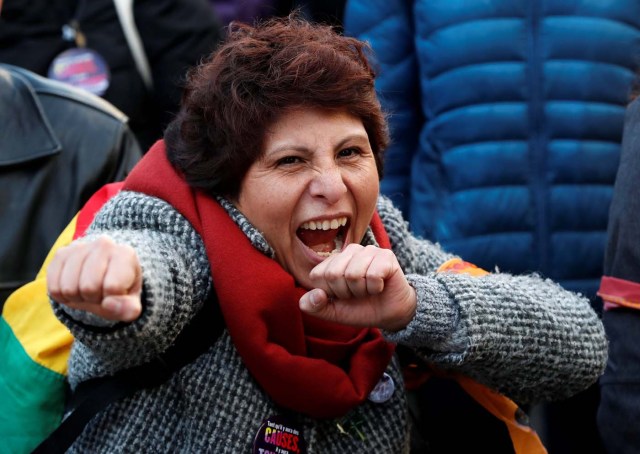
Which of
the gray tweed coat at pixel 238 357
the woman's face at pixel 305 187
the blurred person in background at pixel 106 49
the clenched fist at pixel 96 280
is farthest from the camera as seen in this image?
the blurred person in background at pixel 106 49

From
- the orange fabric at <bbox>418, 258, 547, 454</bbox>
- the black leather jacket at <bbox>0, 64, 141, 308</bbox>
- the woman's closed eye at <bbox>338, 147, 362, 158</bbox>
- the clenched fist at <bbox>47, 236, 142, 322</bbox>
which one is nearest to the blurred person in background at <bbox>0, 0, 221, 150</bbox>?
the black leather jacket at <bbox>0, 64, 141, 308</bbox>

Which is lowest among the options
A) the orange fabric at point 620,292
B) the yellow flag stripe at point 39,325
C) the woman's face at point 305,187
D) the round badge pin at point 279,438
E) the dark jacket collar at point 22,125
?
the round badge pin at point 279,438

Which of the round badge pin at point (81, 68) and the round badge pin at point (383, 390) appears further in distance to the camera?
the round badge pin at point (81, 68)

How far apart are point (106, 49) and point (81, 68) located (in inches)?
4.1

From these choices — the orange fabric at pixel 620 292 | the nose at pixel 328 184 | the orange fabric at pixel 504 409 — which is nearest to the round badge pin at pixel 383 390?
the orange fabric at pixel 504 409

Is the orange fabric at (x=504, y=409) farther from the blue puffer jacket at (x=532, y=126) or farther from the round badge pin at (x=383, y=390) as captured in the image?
the blue puffer jacket at (x=532, y=126)

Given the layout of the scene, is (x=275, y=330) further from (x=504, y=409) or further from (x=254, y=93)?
(x=504, y=409)

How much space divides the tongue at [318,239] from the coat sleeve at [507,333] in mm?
194

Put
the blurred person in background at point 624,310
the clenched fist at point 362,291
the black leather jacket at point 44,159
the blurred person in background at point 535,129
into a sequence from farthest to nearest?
the blurred person in background at point 535,129, the black leather jacket at point 44,159, the blurred person in background at point 624,310, the clenched fist at point 362,291

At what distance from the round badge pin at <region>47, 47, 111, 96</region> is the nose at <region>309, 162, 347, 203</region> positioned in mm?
1549

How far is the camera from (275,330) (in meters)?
1.97

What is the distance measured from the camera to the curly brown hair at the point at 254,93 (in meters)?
2.05

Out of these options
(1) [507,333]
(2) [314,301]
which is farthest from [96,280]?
(1) [507,333]

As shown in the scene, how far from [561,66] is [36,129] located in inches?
58.1
